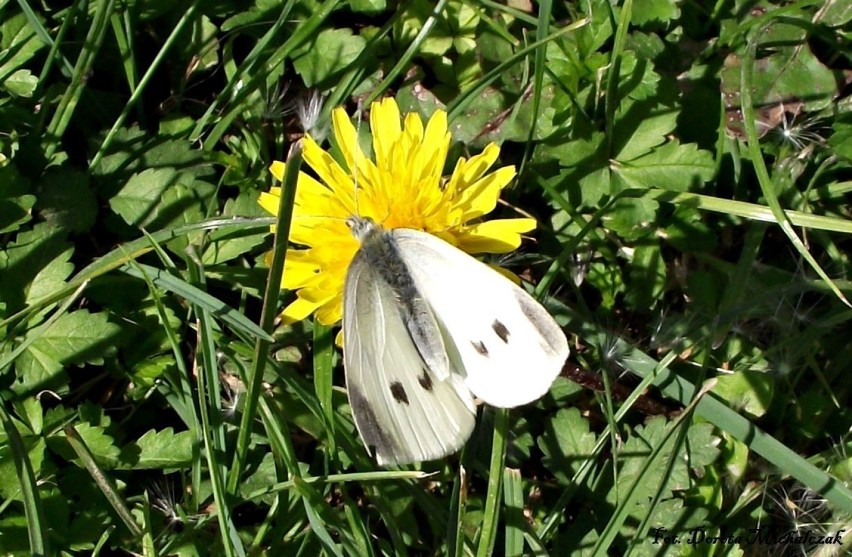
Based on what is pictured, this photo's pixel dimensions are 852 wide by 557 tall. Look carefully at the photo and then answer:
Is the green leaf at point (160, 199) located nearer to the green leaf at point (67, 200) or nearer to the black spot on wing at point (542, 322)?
the green leaf at point (67, 200)

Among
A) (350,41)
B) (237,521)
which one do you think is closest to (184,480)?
(237,521)

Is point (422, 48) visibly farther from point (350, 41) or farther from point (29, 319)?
point (29, 319)

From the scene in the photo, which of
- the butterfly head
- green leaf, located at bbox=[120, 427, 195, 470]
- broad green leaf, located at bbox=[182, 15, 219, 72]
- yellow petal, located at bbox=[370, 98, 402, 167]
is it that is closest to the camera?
the butterfly head

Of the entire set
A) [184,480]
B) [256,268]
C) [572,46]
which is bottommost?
[184,480]

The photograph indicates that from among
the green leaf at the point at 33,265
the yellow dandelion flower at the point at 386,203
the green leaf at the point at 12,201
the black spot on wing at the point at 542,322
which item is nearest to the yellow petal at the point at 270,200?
the yellow dandelion flower at the point at 386,203

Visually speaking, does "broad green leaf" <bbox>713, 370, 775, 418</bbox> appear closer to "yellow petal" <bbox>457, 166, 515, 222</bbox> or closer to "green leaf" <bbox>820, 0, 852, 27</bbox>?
"yellow petal" <bbox>457, 166, 515, 222</bbox>

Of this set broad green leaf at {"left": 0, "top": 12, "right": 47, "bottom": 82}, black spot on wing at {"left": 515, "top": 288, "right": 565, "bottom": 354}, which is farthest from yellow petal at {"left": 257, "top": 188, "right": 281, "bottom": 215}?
broad green leaf at {"left": 0, "top": 12, "right": 47, "bottom": 82}

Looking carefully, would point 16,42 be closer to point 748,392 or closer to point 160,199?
point 160,199
